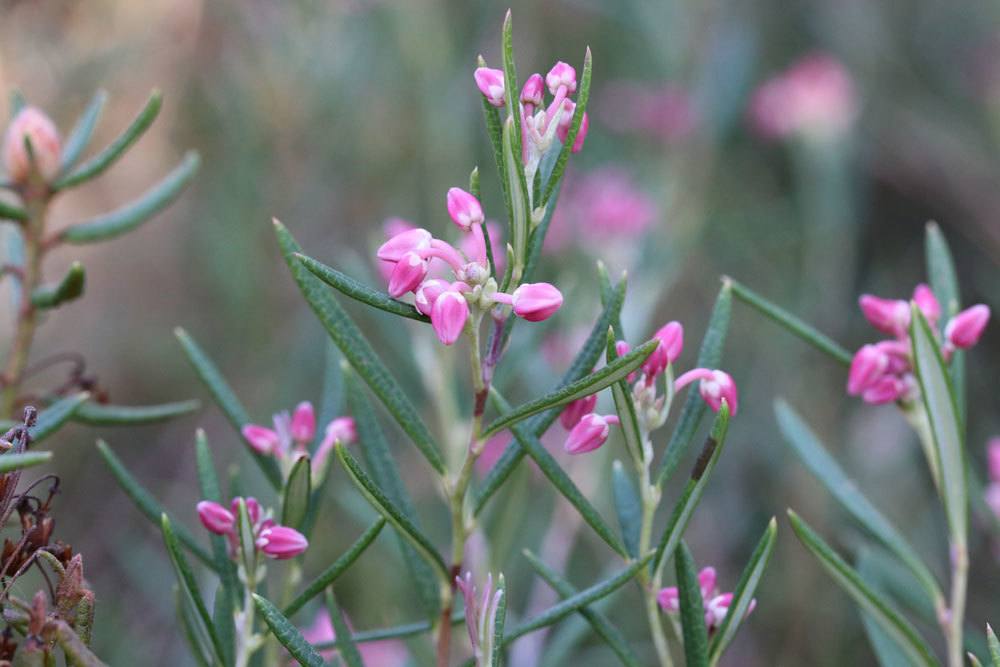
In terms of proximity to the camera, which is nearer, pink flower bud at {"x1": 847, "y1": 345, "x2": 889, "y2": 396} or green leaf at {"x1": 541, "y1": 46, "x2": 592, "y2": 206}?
green leaf at {"x1": 541, "y1": 46, "x2": 592, "y2": 206}

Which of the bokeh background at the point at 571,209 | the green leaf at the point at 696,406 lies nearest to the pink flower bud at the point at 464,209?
the green leaf at the point at 696,406

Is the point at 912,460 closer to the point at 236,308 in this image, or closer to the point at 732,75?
the point at 732,75

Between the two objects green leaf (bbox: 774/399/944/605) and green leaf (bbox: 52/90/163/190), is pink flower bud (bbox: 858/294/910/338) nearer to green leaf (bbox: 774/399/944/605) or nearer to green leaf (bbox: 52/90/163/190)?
green leaf (bbox: 774/399/944/605)

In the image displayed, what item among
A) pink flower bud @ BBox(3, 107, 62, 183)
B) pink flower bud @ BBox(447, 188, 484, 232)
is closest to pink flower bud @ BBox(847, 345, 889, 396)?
pink flower bud @ BBox(447, 188, 484, 232)

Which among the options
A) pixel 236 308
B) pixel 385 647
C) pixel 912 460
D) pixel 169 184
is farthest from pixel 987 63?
pixel 169 184

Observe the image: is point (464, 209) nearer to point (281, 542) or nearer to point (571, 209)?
point (281, 542)

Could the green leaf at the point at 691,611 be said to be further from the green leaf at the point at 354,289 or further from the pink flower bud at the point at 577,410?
the green leaf at the point at 354,289
